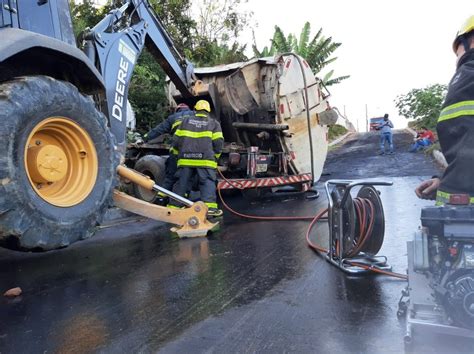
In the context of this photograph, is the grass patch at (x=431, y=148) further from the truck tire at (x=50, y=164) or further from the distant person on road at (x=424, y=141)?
the truck tire at (x=50, y=164)

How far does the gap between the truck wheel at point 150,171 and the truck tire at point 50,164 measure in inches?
143

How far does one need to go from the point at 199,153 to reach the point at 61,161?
3232mm

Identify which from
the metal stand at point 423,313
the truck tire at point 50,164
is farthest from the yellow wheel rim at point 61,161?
the metal stand at point 423,313

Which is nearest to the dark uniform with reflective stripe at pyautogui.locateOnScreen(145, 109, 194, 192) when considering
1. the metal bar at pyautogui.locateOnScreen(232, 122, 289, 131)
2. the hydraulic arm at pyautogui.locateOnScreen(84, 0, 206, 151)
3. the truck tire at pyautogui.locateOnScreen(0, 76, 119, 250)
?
the hydraulic arm at pyautogui.locateOnScreen(84, 0, 206, 151)

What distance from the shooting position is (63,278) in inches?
146

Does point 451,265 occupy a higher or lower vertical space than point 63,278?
higher

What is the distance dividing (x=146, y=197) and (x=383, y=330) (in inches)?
210

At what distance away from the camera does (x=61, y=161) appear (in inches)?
132

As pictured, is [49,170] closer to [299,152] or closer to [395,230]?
[395,230]

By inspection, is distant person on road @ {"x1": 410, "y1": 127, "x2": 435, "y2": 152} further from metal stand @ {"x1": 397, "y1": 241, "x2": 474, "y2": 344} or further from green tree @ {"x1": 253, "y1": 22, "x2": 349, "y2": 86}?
metal stand @ {"x1": 397, "y1": 241, "x2": 474, "y2": 344}

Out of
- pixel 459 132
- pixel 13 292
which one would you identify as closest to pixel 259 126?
pixel 13 292

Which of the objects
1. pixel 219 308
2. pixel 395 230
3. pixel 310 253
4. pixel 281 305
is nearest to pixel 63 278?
pixel 219 308

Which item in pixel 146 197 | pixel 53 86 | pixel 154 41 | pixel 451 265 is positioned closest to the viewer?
pixel 451 265

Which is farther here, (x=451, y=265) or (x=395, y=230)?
(x=395, y=230)
